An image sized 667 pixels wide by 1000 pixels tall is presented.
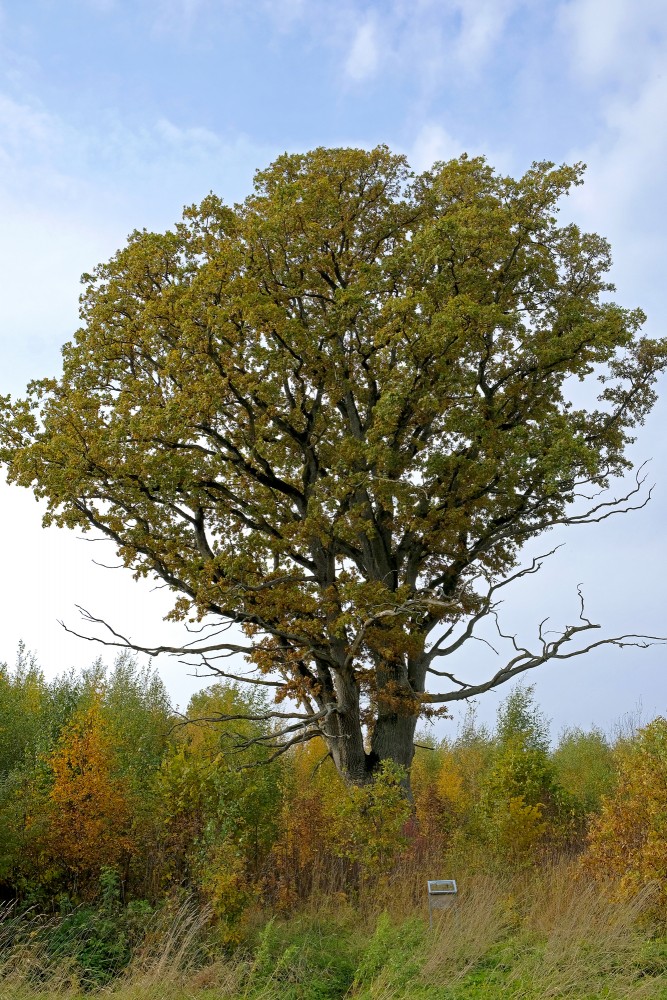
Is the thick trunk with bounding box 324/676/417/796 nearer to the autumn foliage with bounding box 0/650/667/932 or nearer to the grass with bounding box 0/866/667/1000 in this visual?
the autumn foliage with bounding box 0/650/667/932

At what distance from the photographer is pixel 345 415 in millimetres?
16312

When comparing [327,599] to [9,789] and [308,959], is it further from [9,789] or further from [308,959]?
[9,789]

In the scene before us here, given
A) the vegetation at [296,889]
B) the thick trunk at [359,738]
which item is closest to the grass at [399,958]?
the vegetation at [296,889]

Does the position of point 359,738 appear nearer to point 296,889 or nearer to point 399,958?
A: point 296,889

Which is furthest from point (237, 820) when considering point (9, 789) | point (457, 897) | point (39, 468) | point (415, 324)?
point (415, 324)

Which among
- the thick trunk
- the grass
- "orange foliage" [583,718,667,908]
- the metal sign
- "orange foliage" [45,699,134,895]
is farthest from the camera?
the thick trunk

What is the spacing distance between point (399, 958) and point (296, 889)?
5.43 metres

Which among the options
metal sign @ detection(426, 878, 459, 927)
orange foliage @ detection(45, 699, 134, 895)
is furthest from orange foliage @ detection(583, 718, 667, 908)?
orange foliage @ detection(45, 699, 134, 895)

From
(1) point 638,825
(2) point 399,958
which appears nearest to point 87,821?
(2) point 399,958

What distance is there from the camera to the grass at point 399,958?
8.64m

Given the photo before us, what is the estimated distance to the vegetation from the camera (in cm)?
927

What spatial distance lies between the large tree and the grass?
12.8ft

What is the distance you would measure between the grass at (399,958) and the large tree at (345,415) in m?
3.89

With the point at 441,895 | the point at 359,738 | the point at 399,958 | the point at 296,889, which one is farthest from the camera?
the point at 359,738
